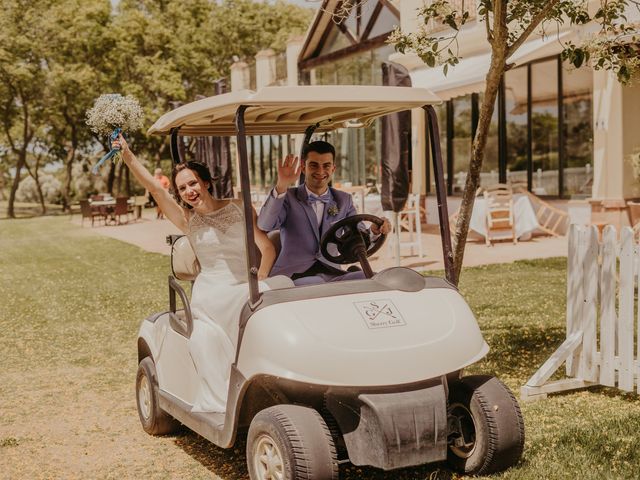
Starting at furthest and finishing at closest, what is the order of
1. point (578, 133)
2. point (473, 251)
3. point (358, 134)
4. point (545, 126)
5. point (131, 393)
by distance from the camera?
point (358, 134)
point (545, 126)
point (578, 133)
point (473, 251)
point (131, 393)

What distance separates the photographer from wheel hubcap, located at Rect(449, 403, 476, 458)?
4203 mm

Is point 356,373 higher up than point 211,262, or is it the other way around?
point 211,262

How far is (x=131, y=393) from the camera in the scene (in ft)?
20.7

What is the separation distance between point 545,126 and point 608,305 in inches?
526

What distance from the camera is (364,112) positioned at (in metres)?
5.14

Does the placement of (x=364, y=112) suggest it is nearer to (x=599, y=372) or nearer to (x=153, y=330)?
(x=153, y=330)

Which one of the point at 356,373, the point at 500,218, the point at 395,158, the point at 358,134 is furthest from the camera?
the point at 358,134

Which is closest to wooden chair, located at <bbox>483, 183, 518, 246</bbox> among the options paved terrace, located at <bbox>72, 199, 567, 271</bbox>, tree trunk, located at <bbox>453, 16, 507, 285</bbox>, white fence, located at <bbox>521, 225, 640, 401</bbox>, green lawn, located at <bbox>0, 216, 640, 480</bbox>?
paved terrace, located at <bbox>72, 199, 567, 271</bbox>

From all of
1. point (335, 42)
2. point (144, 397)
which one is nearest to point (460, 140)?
point (335, 42)

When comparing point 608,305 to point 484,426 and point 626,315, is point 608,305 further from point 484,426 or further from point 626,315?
point 484,426

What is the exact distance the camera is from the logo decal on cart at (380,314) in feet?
12.9

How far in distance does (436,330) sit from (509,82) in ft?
53.3

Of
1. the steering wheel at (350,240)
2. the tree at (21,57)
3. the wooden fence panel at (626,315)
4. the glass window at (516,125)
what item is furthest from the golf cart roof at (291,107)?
the tree at (21,57)

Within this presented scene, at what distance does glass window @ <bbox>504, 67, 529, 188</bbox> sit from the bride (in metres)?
14.8
